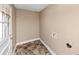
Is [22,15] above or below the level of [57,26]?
above

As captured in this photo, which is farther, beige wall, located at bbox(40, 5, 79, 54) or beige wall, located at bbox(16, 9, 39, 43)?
beige wall, located at bbox(16, 9, 39, 43)

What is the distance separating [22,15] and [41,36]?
3.64ft

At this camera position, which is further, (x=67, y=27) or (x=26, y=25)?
(x=26, y=25)

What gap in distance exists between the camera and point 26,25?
13.4 feet

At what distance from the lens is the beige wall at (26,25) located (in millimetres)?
3994

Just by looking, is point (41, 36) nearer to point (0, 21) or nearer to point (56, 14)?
point (56, 14)

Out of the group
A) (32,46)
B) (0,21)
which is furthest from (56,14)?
(32,46)

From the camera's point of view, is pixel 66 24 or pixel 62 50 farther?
pixel 62 50

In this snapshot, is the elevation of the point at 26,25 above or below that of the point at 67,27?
above

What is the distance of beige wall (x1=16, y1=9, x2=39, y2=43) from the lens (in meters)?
3.99

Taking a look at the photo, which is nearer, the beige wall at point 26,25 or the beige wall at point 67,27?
the beige wall at point 67,27
